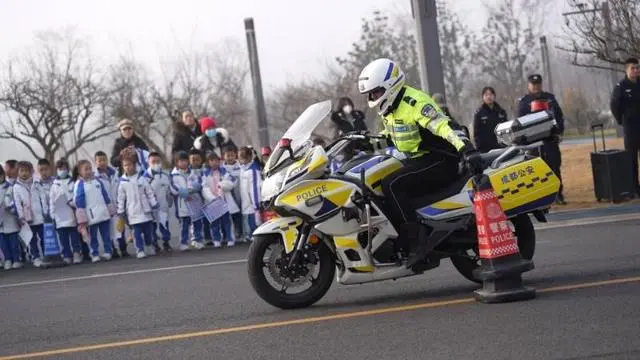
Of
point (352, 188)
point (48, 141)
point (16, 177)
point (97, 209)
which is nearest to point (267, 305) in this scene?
point (352, 188)

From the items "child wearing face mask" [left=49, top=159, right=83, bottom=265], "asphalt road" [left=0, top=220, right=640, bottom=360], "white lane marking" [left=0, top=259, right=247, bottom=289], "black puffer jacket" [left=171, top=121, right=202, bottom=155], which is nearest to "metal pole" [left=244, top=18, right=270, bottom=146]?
"black puffer jacket" [left=171, top=121, right=202, bottom=155]

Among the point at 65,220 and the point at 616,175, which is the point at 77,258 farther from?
the point at 616,175

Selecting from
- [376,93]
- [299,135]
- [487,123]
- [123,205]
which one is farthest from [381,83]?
[487,123]

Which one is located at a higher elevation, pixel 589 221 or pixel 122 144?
pixel 122 144

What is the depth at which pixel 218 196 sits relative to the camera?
16.7m

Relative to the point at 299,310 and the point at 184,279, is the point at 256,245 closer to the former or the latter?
the point at 299,310

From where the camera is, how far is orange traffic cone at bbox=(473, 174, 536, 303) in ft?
28.1

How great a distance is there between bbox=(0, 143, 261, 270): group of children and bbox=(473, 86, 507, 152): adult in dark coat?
135 inches

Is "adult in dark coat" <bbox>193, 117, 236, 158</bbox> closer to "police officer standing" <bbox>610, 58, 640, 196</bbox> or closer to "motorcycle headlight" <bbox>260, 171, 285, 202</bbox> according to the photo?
"police officer standing" <bbox>610, 58, 640, 196</bbox>

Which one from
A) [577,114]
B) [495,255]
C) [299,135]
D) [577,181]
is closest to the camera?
[495,255]

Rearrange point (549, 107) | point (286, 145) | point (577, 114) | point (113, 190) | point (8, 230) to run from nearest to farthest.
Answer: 1. point (286, 145)
2. point (549, 107)
3. point (8, 230)
4. point (113, 190)
5. point (577, 114)

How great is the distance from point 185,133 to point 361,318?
10.4m

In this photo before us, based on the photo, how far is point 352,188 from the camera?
29.5ft

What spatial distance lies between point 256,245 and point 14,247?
27.1 ft
